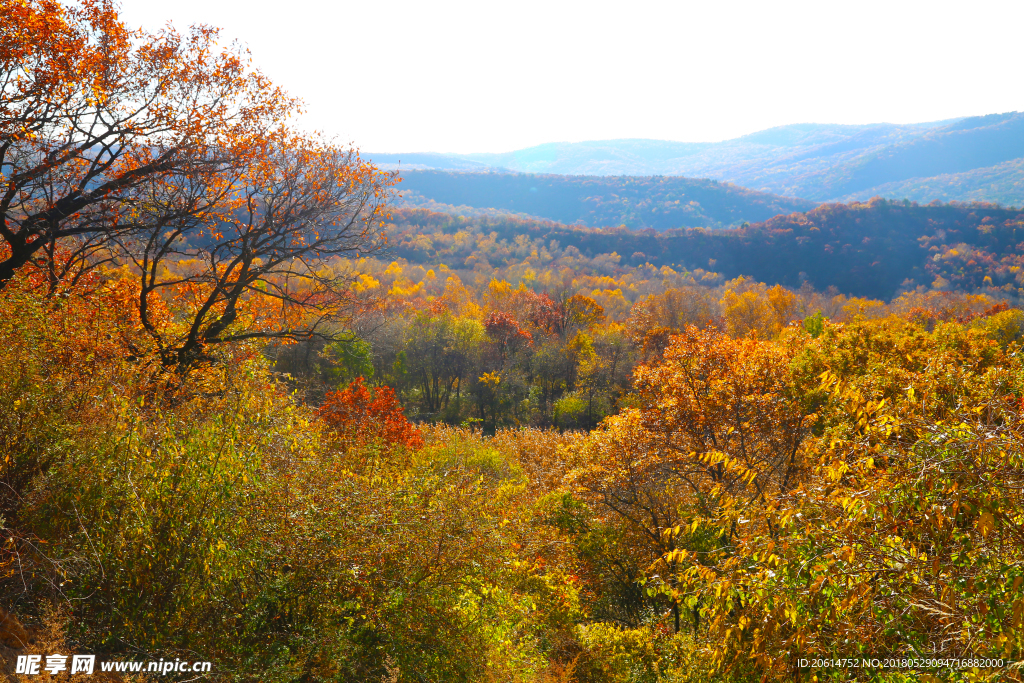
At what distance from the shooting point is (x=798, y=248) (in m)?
111

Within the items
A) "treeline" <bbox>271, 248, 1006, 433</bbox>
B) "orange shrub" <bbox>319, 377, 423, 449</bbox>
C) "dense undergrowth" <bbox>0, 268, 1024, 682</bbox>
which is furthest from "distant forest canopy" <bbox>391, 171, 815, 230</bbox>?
"dense undergrowth" <bbox>0, 268, 1024, 682</bbox>

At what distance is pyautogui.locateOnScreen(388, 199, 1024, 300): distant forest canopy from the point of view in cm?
9725

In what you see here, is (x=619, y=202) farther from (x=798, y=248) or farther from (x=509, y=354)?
(x=509, y=354)

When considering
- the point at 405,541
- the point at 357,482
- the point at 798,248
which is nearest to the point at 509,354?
the point at 357,482

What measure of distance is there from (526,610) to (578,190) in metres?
200

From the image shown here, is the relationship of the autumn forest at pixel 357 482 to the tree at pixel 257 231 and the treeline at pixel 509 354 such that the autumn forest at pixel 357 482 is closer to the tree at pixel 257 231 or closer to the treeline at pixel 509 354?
the tree at pixel 257 231

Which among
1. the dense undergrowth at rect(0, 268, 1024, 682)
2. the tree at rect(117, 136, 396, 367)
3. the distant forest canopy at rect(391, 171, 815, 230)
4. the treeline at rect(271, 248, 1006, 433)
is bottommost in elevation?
the treeline at rect(271, 248, 1006, 433)

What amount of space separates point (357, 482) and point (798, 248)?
399ft

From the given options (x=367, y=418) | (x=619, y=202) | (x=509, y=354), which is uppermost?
(x=619, y=202)

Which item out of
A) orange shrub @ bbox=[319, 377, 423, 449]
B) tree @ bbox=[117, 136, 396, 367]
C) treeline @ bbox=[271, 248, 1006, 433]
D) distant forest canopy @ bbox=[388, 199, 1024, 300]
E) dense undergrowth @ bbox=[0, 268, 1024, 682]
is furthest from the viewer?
distant forest canopy @ bbox=[388, 199, 1024, 300]

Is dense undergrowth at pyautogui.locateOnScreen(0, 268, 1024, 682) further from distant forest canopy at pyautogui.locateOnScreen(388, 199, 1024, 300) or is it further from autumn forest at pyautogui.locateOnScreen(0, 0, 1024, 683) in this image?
distant forest canopy at pyautogui.locateOnScreen(388, 199, 1024, 300)

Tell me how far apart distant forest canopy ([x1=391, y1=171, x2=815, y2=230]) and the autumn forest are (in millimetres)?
168153

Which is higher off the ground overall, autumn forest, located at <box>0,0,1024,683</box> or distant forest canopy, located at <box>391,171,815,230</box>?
distant forest canopy, located at <box>391,171,815,230</box>

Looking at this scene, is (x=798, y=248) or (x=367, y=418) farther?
(x=798, y=248)
